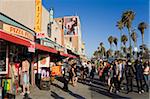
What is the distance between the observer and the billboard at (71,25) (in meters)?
102

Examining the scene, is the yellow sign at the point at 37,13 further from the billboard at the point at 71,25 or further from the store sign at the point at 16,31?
the billboard at the point at 71,25

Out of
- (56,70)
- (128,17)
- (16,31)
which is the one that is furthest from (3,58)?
(128,17)

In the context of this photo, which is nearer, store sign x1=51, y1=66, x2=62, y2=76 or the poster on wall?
the poster on wall

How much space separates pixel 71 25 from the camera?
4144 inches

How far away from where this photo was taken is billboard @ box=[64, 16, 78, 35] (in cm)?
10212

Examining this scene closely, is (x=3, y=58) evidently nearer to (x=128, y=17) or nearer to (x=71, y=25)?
(x=128, y=17)

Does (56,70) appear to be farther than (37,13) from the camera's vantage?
Yes

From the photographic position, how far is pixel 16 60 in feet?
53.9

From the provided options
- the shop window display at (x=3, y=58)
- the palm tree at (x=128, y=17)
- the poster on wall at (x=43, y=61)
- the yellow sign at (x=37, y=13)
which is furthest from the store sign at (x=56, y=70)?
the palm tree at (x=128, y=17)

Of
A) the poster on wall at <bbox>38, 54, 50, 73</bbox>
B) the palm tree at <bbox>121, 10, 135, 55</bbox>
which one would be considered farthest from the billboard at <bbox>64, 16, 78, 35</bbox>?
the poster on wall at <bbox>38, 54, 50, 73</bbox>

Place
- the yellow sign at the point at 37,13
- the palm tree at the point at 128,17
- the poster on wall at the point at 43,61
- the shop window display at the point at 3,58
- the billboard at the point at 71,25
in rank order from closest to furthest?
the shop window display at the point at 3,58, the yellow sign at the point at 37,13, the poster on wall at the point at 43,61, the palm tree at the point at 128,17, the billboard at the point at 71,25

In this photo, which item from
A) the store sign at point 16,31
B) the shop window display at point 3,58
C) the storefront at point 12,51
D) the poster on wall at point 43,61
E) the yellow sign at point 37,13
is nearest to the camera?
the storefront at point 12,51

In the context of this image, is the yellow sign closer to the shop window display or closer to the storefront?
the storefront

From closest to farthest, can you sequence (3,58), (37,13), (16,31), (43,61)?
(3,58) < (16,31) < (37,13) < (43,61)
